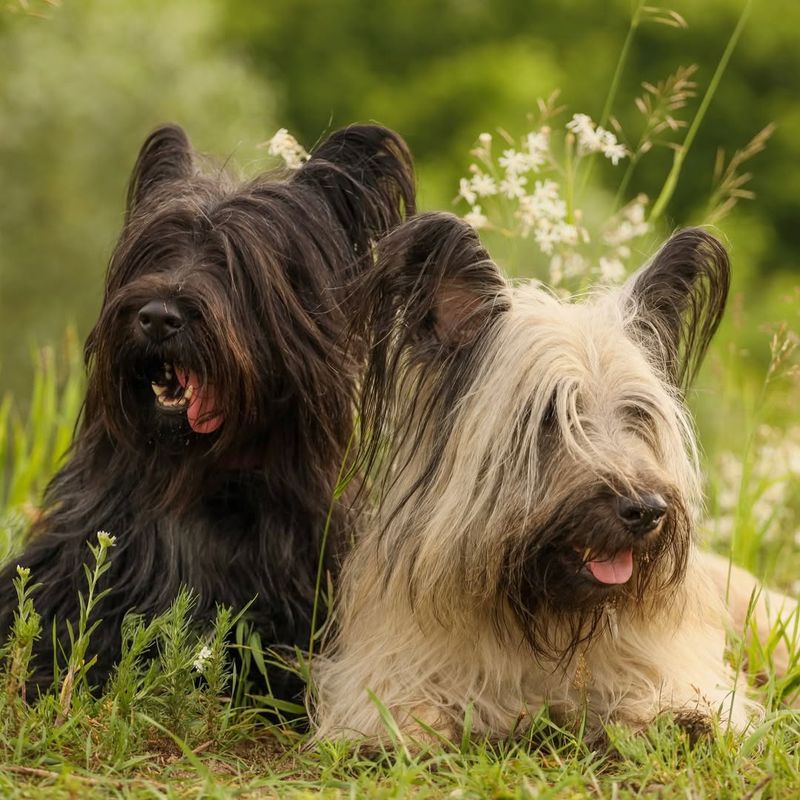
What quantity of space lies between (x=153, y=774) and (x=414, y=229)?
61.7 inches

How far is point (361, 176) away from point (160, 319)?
3.02 ft

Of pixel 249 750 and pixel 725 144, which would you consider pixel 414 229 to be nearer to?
pixel 249 750

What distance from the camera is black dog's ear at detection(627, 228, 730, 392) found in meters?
4.11

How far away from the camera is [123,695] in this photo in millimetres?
3812

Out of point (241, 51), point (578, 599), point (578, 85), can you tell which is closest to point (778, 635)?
point (578, 599)

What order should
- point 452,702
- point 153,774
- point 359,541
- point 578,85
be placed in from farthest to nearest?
point 578,85, point 359,541, point 452,702, point 153,774

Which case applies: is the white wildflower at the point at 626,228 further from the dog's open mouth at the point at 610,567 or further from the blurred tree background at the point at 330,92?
the blurred tree background at the point at 330,92

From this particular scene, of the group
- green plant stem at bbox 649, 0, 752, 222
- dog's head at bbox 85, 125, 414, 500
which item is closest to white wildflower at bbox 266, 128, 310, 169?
dog's head at bbox 85, 125, 414, 500

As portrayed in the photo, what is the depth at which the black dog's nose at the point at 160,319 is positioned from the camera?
12.7 ft

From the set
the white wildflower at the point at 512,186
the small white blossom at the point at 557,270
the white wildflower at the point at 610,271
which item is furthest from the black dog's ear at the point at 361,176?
the small white blossom at the point at 557,270

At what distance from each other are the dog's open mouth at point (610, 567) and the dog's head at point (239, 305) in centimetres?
99

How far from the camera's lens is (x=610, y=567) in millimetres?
3695

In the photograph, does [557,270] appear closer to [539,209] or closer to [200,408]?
[539,209]

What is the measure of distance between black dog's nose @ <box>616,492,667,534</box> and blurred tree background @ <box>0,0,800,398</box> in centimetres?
1227
